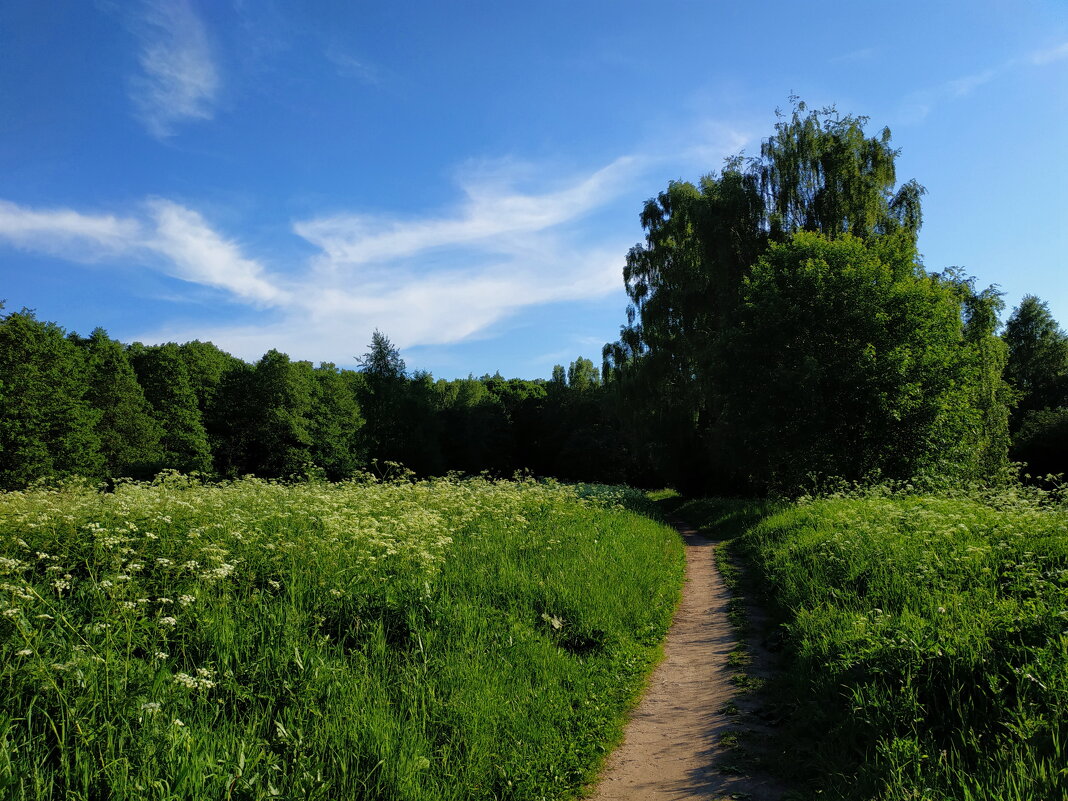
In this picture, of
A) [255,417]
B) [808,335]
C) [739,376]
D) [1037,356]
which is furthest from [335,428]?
[1037,356]

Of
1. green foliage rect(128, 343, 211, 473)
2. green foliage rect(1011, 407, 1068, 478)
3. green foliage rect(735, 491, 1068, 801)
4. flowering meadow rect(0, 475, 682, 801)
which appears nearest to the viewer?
flowering meadow rect(0, 475, 682, 801)

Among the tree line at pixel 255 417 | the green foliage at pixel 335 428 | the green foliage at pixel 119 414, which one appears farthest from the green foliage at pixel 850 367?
the green foliage at pixel 335 428

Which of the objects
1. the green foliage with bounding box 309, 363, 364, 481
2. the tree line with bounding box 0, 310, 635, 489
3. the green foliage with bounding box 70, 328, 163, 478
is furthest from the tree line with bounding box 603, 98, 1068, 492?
the green foliage with bounding box 70, 328, 163, 478

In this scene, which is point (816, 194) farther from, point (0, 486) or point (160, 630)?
point (0, 486)

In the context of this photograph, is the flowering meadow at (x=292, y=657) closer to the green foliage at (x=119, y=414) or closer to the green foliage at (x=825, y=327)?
the green foliage at (x=825, y=327)

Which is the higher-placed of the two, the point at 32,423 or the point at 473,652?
the point at 32,423

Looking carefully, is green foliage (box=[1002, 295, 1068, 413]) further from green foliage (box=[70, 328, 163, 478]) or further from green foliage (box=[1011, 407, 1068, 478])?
green foliage (box=[70, 328, 163, 478])

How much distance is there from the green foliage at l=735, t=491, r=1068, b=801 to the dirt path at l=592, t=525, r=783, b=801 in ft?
2.07

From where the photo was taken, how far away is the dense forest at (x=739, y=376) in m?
20.8

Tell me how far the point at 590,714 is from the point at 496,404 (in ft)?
235

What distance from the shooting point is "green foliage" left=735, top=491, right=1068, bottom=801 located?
3873 millimetres

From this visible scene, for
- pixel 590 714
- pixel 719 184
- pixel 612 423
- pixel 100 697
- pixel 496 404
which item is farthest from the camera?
pixel 496 404

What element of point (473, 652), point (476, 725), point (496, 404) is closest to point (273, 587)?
point (473, 652)

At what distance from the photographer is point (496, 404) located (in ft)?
A: 253
